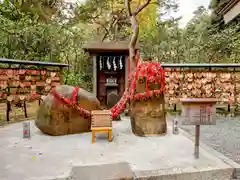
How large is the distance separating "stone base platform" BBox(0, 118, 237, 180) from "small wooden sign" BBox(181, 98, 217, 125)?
2.00ft

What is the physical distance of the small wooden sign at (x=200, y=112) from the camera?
340 centimetres

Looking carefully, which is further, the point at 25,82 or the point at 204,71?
the point at 204,71

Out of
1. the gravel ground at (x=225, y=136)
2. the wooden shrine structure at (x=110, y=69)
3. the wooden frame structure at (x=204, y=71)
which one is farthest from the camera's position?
the wooden shrine structure at (x=110, y=69)

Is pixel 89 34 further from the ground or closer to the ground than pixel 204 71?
further from the ground

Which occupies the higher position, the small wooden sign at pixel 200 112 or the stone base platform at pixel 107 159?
the small wooden sign at pixel 200 112

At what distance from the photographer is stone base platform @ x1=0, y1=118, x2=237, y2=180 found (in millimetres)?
2957

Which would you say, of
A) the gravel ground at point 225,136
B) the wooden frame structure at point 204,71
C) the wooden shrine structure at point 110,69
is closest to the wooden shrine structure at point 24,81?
the wooden shrine structure at point 110,69

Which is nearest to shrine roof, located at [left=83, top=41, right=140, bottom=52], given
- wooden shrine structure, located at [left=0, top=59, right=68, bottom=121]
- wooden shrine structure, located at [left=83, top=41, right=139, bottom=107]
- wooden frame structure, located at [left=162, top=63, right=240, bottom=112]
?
wooden shrine structure, located at [left=83, top=41, right=139, bottom=107]

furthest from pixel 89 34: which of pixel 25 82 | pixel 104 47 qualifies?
pixel 25 82

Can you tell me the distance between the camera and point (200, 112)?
340cm

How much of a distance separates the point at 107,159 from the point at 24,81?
436 cm

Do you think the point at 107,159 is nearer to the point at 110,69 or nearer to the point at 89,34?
the point at 110,69

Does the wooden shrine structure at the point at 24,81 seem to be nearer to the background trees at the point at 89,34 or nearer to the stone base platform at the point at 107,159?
the stone base platform at the point at 107,159

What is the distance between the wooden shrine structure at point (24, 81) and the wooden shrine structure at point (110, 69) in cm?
161
